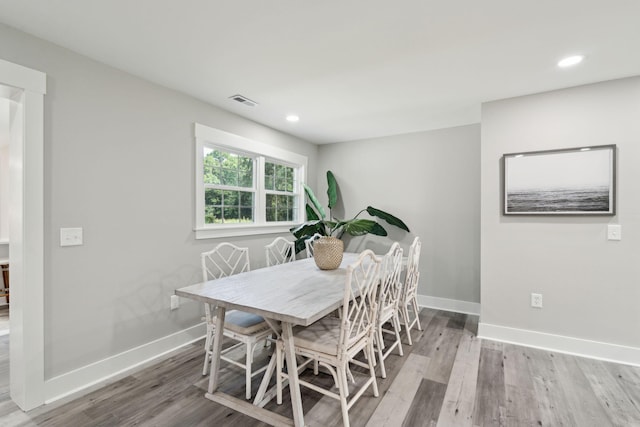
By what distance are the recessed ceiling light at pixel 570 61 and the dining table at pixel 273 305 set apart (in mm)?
2363

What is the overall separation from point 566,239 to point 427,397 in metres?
1.97

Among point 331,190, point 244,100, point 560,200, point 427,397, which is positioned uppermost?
point 244,100

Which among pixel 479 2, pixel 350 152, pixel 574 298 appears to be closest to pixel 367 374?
pixel 574 298

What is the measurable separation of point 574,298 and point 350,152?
3.22m

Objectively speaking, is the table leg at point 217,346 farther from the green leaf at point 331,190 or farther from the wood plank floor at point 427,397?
the green leaf at point 331,190

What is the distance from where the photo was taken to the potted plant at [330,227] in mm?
2834

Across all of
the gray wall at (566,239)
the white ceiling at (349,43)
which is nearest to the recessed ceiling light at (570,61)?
the white ceiling at (349,43)

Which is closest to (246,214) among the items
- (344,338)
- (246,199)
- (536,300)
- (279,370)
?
(246,199)

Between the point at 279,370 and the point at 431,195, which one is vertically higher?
the point at 431,195

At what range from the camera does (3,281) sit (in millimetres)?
4293

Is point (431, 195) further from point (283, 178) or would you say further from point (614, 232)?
point (283, 178)

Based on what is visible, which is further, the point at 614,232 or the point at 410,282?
the point at 410,282

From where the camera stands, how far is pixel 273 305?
1742 mm

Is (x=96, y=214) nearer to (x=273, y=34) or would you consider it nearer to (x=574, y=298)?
(x=273, y=34)
